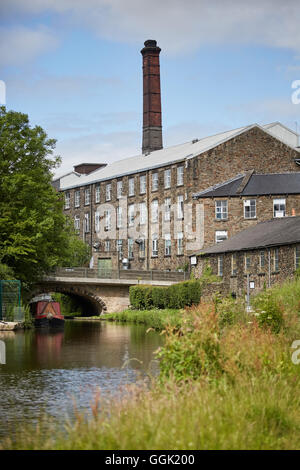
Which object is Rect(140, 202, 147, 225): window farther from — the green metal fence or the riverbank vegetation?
the riverbank vegetation

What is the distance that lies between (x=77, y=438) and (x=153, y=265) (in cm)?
5517

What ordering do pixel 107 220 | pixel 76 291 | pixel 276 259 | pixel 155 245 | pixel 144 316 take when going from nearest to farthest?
pixel 276 259
pixel 144 316
pixel 76 291
pixel 155 245
pixel 107 220

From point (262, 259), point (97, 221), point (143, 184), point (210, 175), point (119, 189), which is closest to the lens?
point (262, 259)

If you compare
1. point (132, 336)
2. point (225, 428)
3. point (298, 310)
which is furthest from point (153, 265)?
point (225, 428)

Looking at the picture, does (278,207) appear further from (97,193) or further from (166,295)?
(97,193)

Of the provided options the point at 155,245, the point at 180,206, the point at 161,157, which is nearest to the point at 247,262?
the point at 180,206

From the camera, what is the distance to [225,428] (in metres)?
8.78

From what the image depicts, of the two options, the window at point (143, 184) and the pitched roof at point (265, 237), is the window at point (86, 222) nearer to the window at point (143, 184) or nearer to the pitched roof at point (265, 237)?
the window at point (143, 184)

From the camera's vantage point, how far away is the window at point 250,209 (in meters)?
57.7

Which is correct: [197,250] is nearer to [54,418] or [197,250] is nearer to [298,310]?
[298,310]

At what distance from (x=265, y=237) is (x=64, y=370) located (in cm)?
2610

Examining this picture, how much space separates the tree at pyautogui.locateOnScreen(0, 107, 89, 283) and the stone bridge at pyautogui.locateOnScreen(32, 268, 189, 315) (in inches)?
317

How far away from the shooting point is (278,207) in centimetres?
5728

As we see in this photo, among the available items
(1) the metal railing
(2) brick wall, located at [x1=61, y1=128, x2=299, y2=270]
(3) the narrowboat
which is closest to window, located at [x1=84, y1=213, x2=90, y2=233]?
(2) brick wall, located at [x1=61, y1=128, x2=299, y2=270]
